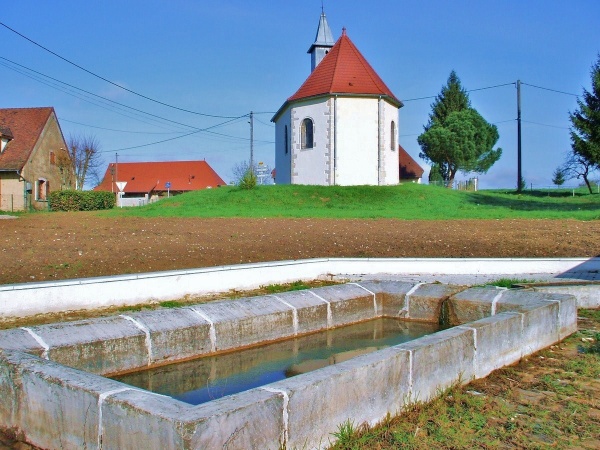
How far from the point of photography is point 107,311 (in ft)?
24.6

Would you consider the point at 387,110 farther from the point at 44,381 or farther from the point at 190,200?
the point at 44,381

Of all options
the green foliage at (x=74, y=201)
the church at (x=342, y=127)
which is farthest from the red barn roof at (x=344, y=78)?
the green foliage at (x=74, y=201)

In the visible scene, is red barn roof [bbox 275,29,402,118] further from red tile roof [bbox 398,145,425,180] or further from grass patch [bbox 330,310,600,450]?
grass patch [bbox 330,310,600,450]

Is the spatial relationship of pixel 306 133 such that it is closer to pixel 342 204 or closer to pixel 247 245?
pixel 342 204

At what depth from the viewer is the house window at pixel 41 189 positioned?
42.8 m

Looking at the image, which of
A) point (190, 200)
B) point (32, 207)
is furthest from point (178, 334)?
point (32, 207)

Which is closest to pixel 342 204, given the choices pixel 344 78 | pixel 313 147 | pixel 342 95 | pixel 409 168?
pixel 313 147

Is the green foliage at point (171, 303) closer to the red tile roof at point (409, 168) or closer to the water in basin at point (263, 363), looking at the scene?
the water in basin at point (263, 363)

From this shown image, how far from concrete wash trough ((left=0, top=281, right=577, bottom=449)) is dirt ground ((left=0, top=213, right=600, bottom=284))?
467cm

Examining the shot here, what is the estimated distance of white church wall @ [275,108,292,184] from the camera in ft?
130

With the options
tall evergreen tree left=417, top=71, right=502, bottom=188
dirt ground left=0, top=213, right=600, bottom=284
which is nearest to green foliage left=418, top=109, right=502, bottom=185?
tall evergreen tree left=417, top=71, right=502, bottom=188

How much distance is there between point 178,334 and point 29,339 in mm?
1329

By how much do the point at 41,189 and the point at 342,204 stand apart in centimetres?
2580

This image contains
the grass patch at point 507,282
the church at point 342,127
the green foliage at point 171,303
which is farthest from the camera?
the church at point 342,127
